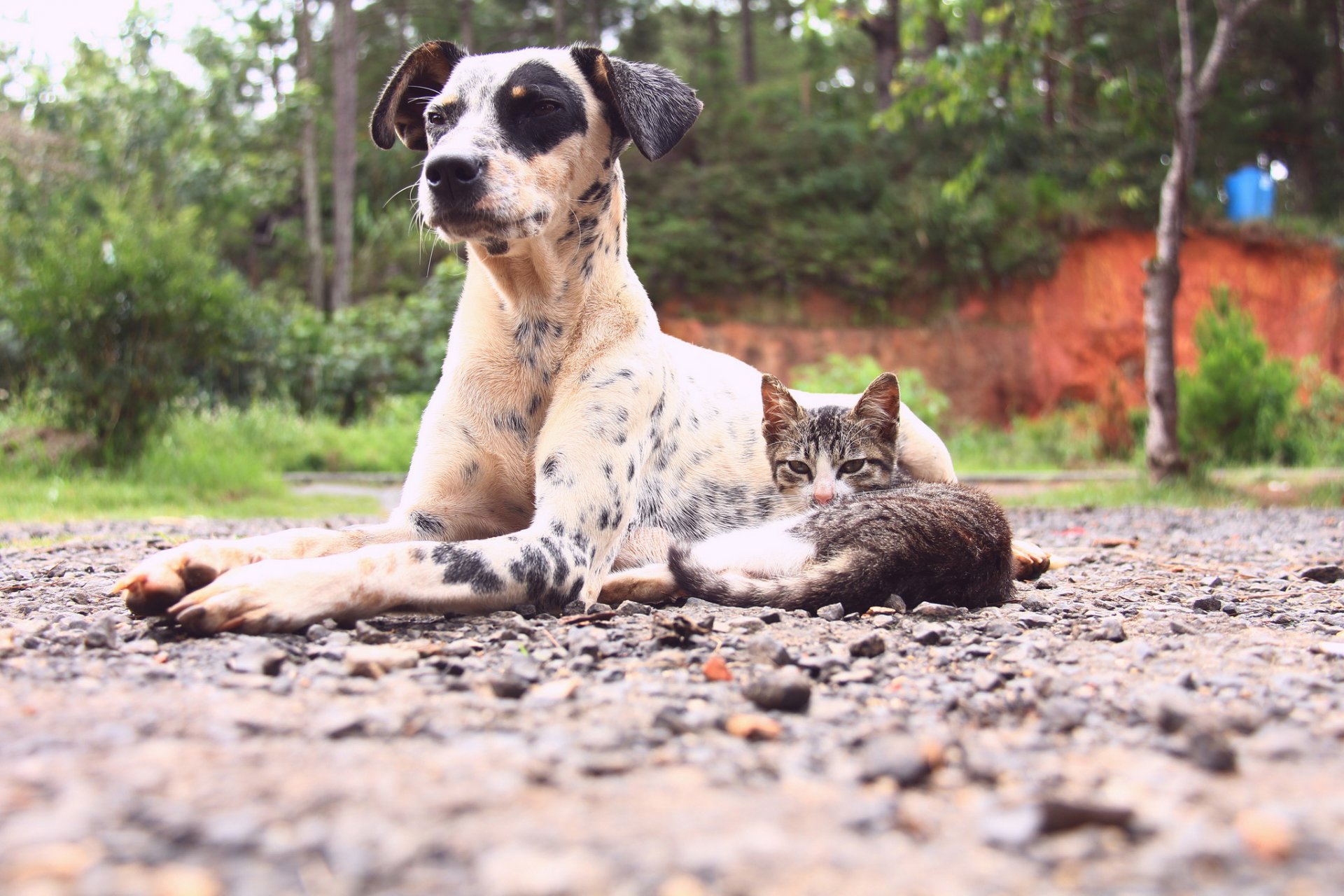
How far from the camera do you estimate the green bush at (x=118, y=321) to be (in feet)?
26.1

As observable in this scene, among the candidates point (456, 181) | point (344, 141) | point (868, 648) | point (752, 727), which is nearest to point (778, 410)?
point (456, 181)

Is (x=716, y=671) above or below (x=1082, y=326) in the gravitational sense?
below

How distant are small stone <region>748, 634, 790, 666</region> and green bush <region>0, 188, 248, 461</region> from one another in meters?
7.53

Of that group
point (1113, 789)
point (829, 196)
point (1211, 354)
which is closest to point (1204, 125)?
point (829, 196)

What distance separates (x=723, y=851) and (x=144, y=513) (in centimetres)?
720

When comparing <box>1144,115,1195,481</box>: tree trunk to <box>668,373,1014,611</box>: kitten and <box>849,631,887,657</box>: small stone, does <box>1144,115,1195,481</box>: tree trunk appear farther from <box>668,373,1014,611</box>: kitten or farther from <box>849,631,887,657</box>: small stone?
<box>849,631,887,657</box>: small stone

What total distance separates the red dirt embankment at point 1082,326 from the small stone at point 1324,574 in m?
14.6

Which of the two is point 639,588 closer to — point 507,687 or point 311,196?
point 507,687

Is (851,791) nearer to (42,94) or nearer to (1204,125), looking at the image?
(1204,125)

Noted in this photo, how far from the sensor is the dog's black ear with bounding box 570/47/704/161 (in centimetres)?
345

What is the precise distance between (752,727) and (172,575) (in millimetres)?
1759

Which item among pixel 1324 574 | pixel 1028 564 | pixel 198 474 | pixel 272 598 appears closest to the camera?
pixel 272 598

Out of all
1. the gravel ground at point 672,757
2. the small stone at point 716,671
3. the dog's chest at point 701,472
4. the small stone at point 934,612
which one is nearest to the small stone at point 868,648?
the gravel ground at point 672,757

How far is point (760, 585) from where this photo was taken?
3059 millimetres
